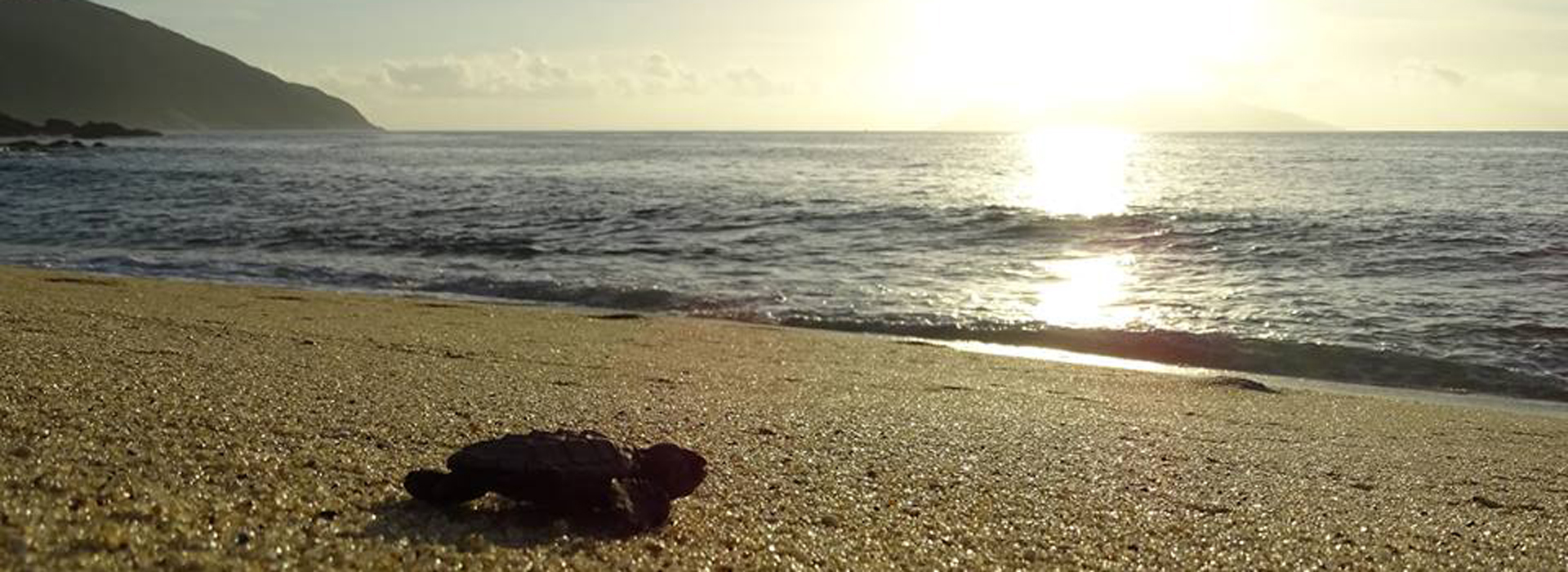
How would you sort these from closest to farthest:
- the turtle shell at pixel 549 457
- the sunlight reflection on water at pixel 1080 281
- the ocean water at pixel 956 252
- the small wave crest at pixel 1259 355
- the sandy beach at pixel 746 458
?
the sandy beach at pixel 746 458
the turtle shell at pixel 549 457
the small wave crest at pixel 1259 355
the ocean water at pixel 956 252
the sunlight reflection on water at pixel 1080 281

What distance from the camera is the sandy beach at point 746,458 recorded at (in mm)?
3482

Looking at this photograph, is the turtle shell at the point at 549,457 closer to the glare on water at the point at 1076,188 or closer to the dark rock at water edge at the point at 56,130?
the glare on water at the point at 1076,188

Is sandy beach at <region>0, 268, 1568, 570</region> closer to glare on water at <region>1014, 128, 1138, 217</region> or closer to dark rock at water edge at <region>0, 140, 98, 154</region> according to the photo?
glare on water at <region>1014, 128, 1138, 217</region>

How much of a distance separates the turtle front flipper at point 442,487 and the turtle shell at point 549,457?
0.14 feet

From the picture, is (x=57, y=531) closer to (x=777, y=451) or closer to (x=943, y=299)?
(x=777, y=451)

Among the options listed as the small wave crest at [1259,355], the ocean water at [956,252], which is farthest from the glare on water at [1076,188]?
the small wave crest at [1259,355]

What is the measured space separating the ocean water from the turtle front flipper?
373 inches

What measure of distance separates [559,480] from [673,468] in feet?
1.58

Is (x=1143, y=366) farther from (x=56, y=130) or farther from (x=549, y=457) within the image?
(x=56, y=130)

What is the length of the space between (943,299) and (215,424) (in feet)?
38.0

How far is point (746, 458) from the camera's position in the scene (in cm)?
519

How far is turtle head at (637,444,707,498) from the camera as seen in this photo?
13.1ft

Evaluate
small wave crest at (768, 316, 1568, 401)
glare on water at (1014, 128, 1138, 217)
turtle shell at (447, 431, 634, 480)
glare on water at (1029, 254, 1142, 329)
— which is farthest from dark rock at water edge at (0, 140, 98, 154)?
turtle shell at (447, 431, 634, 480)

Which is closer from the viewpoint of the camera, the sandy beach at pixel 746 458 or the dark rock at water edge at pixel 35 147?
the sandy beach at pixel 746 458
